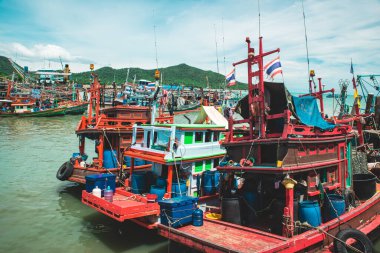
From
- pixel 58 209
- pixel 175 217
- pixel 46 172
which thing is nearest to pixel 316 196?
pixel 175 217

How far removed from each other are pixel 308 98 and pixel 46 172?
19925mm

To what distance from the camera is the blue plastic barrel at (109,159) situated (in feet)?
54.6

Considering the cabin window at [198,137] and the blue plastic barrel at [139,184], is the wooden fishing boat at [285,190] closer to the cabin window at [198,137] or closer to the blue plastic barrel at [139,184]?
the cabin window at [198,137]

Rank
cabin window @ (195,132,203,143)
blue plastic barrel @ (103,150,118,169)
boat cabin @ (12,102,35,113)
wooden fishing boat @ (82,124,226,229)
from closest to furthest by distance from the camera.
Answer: wooden fishing boat @ (82,124,226,229) → cabin window @ (195,132,203,143) → blue plastic barrel @ (103,150,118,169) → boat cabin @ (12,102,35,113)

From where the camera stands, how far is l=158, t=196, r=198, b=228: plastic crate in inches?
386

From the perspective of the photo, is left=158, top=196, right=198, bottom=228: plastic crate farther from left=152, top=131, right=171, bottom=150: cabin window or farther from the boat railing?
left=152, top=131, right=171, bottom=150: cabin window

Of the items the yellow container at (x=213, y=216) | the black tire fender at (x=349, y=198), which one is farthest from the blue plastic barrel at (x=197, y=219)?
the black tire fender at (x=349, y=198)

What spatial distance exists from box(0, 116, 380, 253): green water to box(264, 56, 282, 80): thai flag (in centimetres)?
746

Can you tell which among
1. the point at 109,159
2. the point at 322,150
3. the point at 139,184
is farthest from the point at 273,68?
the point at 109,159

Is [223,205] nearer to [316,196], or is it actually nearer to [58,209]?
[316,196]

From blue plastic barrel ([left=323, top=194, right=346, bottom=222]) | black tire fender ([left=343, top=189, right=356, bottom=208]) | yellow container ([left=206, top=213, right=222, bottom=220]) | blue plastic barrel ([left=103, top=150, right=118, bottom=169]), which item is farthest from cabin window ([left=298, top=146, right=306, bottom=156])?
blue plastic barrel ([left=103, top=150, right=118, bottom=169])

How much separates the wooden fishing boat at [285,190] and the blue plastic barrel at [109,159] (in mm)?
7469

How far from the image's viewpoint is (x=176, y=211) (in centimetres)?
983

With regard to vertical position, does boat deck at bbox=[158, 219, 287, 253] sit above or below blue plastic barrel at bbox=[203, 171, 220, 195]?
below
